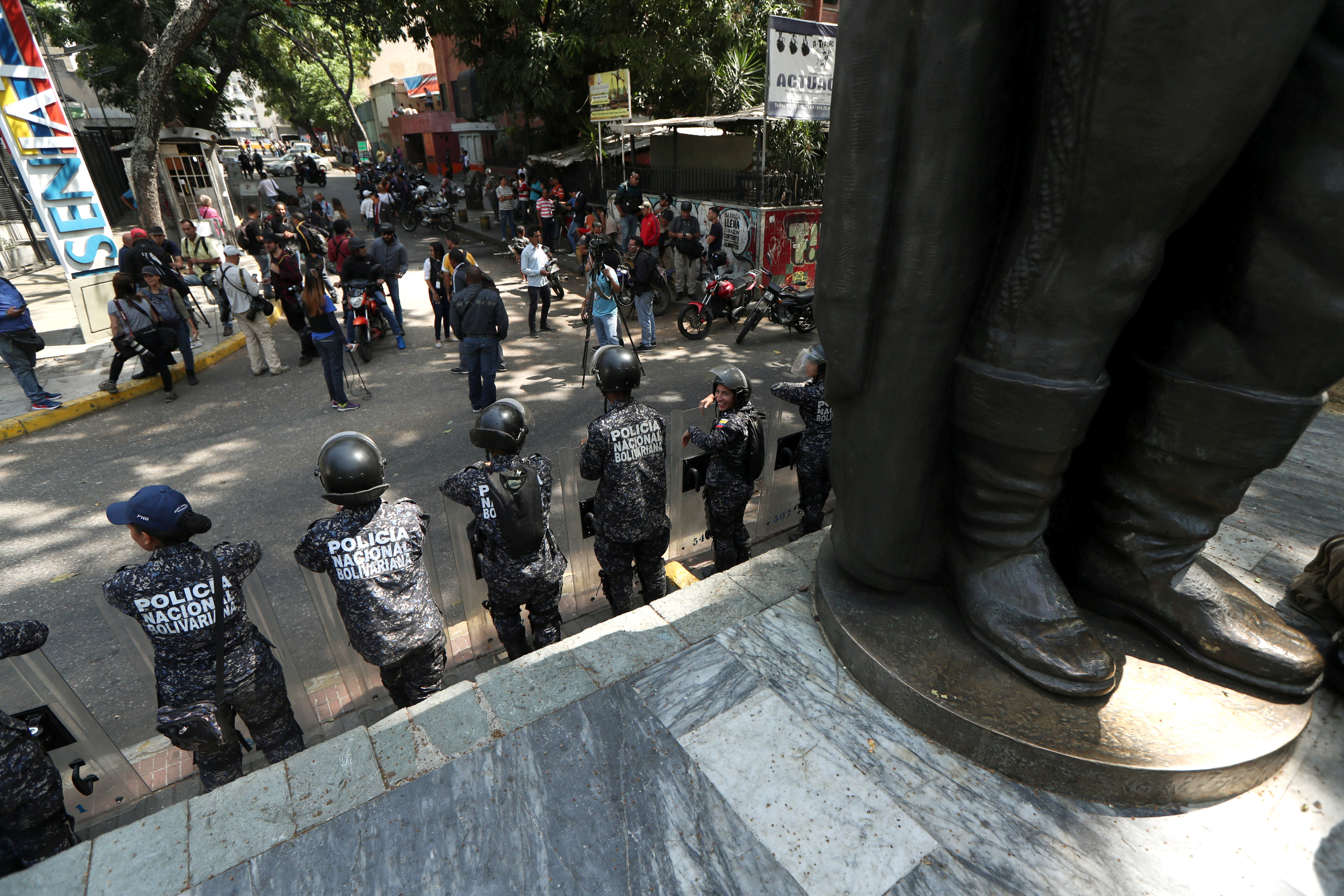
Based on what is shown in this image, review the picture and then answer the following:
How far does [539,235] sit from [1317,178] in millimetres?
17841

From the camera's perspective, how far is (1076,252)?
1949 mm

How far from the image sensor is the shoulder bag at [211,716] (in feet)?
8.90

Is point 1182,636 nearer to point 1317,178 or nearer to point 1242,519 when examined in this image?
point 1317,178

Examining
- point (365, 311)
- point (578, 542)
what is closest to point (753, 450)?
point (578, 542)

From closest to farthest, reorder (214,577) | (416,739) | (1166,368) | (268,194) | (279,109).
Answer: (1166,368), (416,739), (214,577), (268,194), (279,109)

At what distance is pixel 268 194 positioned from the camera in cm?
2119

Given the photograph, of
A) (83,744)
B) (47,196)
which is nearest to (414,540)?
(83,744)

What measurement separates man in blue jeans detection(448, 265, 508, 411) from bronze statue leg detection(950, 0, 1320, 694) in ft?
18.6

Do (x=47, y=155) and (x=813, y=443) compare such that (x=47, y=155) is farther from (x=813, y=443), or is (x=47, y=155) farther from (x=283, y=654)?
(x=813, y=443)

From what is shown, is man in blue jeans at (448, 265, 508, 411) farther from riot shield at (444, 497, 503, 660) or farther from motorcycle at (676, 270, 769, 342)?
motorcycle at (676, 270, 769, 342)

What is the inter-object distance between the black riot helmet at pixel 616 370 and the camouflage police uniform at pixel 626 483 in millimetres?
119

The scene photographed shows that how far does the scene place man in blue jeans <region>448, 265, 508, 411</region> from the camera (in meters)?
7.25

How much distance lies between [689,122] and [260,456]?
10293 millimetres

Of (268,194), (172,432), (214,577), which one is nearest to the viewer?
(214,577)
